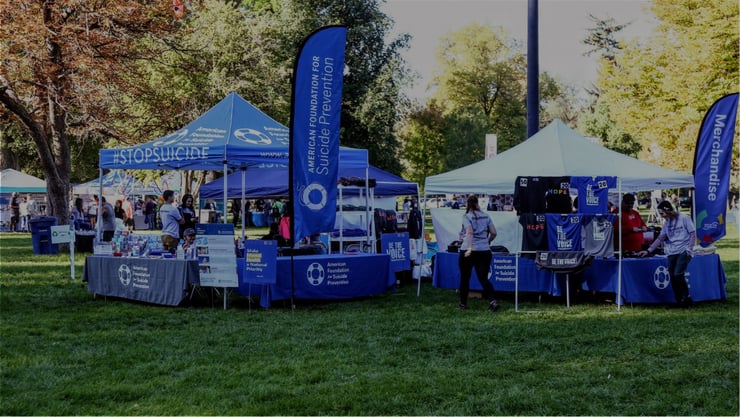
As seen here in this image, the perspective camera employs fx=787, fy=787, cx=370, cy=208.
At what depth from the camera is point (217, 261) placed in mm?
11500

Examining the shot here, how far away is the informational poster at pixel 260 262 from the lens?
1123 centimetres

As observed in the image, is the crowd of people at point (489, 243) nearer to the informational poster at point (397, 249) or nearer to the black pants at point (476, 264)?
the black pants at point (476, 264)

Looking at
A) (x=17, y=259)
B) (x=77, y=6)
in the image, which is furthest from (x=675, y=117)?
(x=17, y=259)

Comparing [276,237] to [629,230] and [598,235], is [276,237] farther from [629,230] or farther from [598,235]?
[629,230]

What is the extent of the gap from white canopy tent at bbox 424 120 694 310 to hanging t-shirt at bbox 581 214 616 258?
4.09 feet

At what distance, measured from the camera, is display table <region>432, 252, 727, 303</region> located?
39.6ft

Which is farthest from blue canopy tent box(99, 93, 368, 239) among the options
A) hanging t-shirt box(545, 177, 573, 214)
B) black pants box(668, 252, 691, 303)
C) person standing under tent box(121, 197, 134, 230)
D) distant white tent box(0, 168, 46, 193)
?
distant white tent box(0, 168, 46, 193)

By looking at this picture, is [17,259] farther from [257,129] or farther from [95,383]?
[95,383]

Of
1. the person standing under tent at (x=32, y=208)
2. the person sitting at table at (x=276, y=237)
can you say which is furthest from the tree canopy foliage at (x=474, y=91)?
the person sitting at table at (x=276, y=237)

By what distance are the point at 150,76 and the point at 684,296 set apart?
86.9 feet

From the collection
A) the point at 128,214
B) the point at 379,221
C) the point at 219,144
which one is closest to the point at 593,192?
the point at 219,144

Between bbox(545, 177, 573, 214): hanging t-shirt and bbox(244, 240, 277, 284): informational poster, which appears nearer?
bbox(244, 240, 277, 284): informational poster

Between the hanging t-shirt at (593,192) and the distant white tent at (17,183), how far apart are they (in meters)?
29.5

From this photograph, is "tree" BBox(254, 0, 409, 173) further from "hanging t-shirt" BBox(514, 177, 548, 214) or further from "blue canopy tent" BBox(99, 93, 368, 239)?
"hanging t-shirt" BBox(514, 177, 548, 214)
